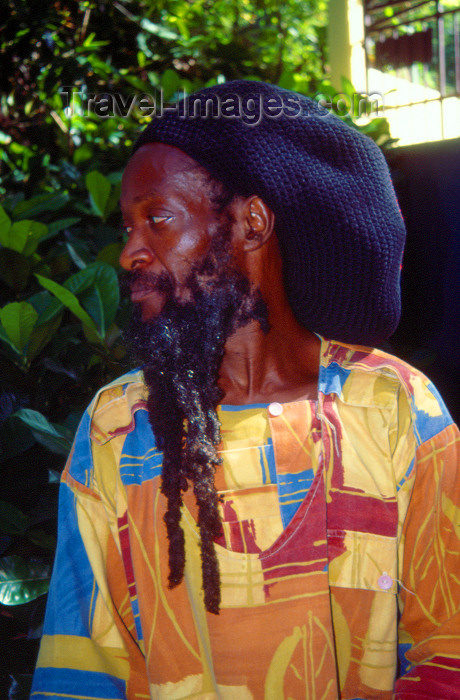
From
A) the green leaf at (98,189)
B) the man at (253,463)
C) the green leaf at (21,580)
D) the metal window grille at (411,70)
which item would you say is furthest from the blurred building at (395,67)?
the green leaf at (21,580)

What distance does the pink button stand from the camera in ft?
4.35

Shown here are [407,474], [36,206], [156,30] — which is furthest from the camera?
[156,30]

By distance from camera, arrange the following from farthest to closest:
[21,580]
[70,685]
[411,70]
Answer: [411,70] < [21,580] < [70,685]

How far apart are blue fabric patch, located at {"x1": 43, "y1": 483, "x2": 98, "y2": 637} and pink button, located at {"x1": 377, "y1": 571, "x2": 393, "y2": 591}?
60cm

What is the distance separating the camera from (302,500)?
1.36 m

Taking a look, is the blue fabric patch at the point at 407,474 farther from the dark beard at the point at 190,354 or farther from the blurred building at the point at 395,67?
the blurred building at the point at 395,67

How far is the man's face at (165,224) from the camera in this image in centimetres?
138

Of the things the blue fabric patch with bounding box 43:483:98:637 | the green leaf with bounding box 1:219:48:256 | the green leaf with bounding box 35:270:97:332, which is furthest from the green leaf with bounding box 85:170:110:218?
the blue fabric patch with bounding box 43:483:98:637

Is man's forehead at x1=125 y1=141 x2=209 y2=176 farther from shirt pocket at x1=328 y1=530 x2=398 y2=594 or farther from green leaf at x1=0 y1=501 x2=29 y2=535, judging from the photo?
green leaf at x1=0 y1=501 x2=29 y2=535

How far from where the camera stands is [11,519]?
1.72m

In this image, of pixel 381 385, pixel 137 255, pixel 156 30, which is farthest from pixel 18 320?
pixel 156 30

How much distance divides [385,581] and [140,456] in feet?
1.95

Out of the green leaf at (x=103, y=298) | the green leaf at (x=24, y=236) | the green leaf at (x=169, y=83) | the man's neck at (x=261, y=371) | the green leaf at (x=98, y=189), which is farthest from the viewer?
the green leaf at (x=169, y=83)

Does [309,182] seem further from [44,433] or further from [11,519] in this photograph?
[11,519]
